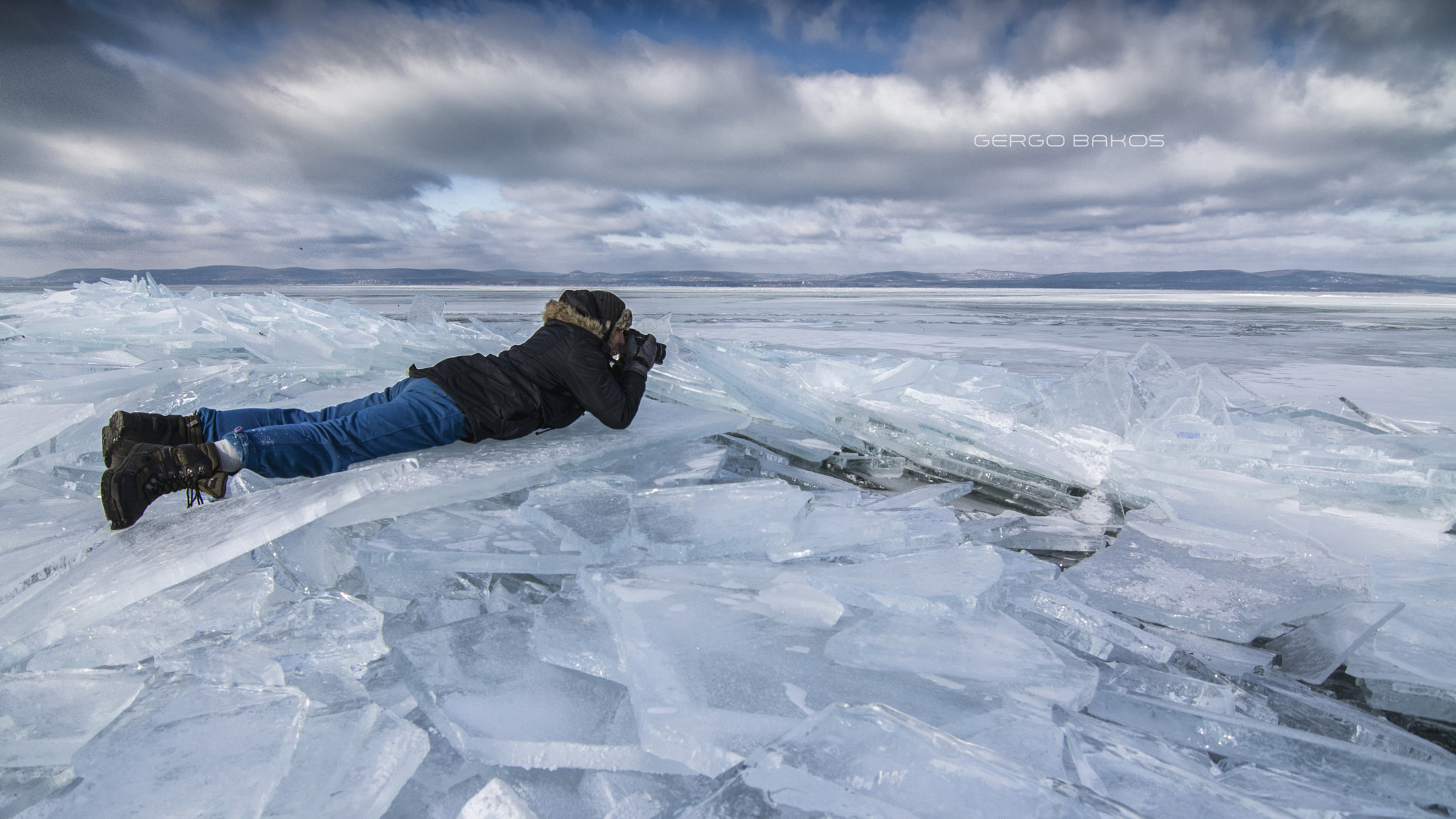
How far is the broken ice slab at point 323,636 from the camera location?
1.27 meters

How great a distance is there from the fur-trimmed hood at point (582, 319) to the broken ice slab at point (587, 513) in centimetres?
64

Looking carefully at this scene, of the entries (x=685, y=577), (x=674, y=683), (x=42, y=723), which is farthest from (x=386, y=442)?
(x=674, y=683)

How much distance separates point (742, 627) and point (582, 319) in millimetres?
1482

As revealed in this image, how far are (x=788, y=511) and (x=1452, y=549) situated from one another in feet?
6.72

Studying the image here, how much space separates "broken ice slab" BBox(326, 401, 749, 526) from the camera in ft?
5.82

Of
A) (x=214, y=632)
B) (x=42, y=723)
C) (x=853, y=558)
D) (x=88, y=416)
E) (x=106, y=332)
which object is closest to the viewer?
(x=42, y=723)

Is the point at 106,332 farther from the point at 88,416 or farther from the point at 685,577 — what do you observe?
the point at 685,577

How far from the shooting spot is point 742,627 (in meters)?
1.30

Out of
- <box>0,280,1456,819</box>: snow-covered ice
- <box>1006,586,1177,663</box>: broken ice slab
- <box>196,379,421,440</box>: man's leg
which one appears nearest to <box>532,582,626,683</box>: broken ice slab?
<box>0,280,1456,819</box>: snow-covered ice

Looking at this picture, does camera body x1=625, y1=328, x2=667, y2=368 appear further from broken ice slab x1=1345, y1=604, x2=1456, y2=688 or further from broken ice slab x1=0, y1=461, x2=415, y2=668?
broken ice slab x1=1345, y1=604, x2=1456, y2=688

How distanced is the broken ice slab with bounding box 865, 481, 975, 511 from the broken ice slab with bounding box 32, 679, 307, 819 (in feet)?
5.53

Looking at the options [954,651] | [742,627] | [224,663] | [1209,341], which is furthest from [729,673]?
[1209,341]

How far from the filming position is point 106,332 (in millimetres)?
5176

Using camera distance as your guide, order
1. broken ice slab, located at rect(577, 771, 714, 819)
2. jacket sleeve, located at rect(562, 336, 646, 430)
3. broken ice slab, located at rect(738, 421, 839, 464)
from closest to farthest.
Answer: broken ice slab, located at rect(577, 771, 714, 819)
jacket sleeve, located at rect(562, 336, 646, 430)
broken ice slab, located at rect(738, 421, 839, 464)
